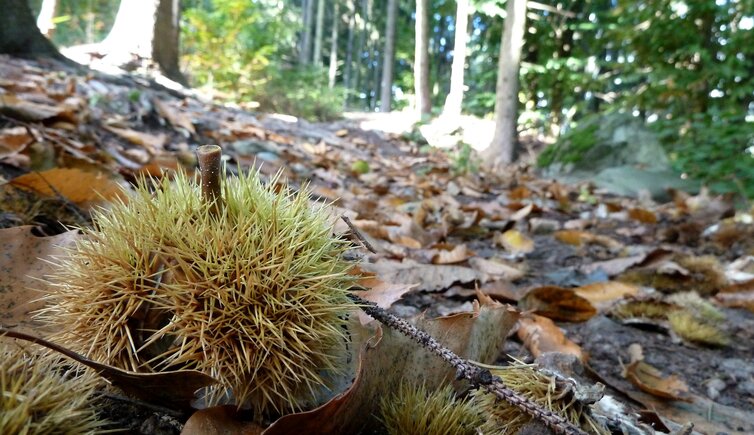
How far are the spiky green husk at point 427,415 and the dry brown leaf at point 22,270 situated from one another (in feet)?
2.13

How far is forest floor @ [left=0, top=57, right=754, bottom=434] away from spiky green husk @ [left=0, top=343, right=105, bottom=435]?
16cm

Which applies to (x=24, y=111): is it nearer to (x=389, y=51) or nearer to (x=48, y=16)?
(x=48, y=16)

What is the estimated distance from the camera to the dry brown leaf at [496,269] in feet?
7.20

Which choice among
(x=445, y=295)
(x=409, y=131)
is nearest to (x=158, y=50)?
(x=409, y=131)

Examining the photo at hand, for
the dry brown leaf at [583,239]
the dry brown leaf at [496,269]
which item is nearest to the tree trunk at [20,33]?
the dry brown leaf at [496,269]

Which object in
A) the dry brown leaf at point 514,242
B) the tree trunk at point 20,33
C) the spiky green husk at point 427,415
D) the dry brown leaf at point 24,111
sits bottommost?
the dry brown leaf at point 514,242

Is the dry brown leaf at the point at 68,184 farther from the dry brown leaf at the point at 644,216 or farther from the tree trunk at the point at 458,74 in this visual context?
the tree trunk at the point at 458,74

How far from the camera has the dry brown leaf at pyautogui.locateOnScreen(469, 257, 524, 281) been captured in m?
2.20

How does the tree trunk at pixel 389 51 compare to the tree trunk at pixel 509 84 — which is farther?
the tree trunk at pixel 389 51

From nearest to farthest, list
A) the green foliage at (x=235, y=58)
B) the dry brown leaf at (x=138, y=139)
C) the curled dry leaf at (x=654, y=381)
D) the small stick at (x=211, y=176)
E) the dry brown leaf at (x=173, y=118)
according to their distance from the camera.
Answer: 1. the small stick at (x=211, y=176)
2. the curled dry leaf at (x=654, y=381)
3. the dry brown leaf at (x=138, y=139)
4. the dry brown leaf at (x=173, y=118)
5. the green foliage at (x=235, y=58)

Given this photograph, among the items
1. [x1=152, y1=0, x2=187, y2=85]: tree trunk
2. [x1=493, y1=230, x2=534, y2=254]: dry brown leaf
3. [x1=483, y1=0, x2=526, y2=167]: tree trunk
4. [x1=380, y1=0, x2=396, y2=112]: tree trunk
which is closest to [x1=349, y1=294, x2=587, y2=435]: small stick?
[x1=493, y1=230, x2=534, y2=254]: dry brown leaf

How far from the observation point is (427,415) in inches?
31.4

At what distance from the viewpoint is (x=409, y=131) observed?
1112cm

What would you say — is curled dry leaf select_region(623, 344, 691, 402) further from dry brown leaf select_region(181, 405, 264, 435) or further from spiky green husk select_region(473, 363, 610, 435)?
dry brown leaf select_region(181, 405, 264, 435)
